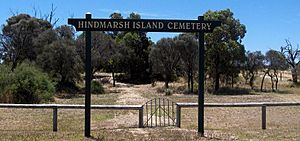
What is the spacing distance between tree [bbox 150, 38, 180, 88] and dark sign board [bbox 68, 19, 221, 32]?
137ft

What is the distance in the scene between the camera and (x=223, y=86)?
57094 millimetres

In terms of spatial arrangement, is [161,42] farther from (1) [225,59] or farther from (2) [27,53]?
(2) [27,53]

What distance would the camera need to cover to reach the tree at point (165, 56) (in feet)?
178

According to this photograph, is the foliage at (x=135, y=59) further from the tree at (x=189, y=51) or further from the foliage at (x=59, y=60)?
the foliage at (x=59, y=60)

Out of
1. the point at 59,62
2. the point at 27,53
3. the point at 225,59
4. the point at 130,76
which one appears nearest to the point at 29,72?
the point at 59,62

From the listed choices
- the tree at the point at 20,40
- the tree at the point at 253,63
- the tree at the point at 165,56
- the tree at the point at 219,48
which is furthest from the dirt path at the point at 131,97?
the tree at the point at 253,63

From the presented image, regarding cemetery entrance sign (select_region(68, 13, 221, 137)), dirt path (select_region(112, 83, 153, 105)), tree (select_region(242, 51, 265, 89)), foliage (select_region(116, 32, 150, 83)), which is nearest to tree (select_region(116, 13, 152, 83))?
foliage (select_region(116, 32, 150, 83))

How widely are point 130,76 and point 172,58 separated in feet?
61.8

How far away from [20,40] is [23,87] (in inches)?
1107

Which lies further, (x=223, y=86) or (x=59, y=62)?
(x=223, y=86)

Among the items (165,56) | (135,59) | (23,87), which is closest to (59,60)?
(165,56)

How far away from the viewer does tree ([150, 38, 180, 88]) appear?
54.2 metres

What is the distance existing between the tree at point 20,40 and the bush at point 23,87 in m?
23.6

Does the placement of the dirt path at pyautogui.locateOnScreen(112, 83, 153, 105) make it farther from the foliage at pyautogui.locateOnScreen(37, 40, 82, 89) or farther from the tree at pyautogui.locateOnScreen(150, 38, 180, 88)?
the foliage at pyautogui.locateOnScreen(37, 40, 82, 89)
